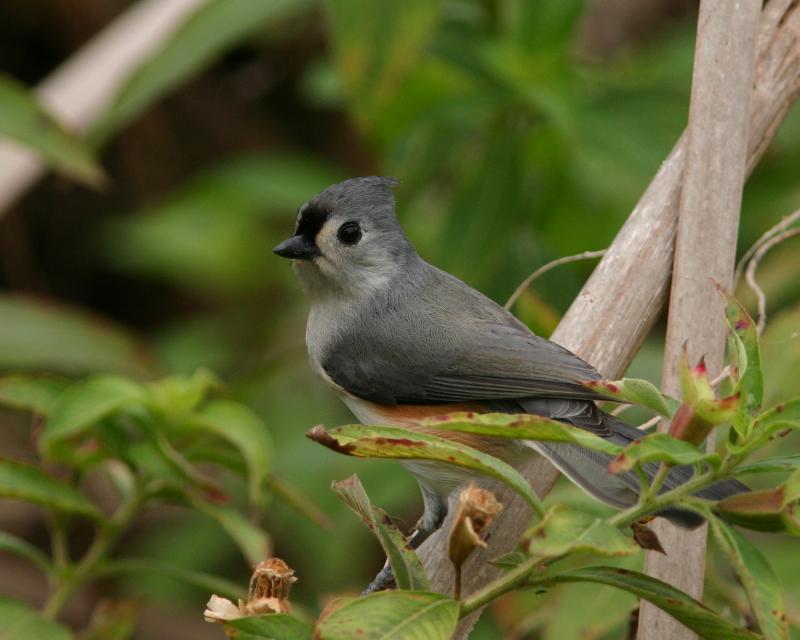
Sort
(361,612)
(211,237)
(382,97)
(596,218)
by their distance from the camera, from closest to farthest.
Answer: (361,612), (382,97), (596,218), (211,237)

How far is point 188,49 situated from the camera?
2693 millimetres

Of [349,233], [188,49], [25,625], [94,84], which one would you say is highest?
[94,84]

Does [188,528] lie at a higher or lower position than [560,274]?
lower

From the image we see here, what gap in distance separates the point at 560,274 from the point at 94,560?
3.90 feet

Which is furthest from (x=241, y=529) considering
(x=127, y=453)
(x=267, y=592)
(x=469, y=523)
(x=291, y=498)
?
(x=469, y=523)

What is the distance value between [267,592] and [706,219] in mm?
742

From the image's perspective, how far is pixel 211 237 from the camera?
382cm

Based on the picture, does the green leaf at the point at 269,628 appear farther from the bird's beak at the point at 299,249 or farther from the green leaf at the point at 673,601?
the bird's beak at the point at 299,249

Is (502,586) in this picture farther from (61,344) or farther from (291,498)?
(61,344)

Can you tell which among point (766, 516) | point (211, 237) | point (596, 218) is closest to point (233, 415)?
point (766, 516)

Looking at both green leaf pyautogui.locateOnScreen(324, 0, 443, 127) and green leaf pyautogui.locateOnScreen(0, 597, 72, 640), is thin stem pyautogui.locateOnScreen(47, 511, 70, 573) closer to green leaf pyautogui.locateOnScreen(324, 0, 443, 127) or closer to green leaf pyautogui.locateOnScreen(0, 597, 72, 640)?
green leaf pyautogui.locateOnScreen(0, 597, 72, 640)

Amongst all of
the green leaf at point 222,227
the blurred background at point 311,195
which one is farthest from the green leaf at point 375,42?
the green leaf at point 222,227

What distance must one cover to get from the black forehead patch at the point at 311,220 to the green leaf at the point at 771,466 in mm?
1046

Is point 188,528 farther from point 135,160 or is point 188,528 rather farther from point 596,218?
point 135,160
